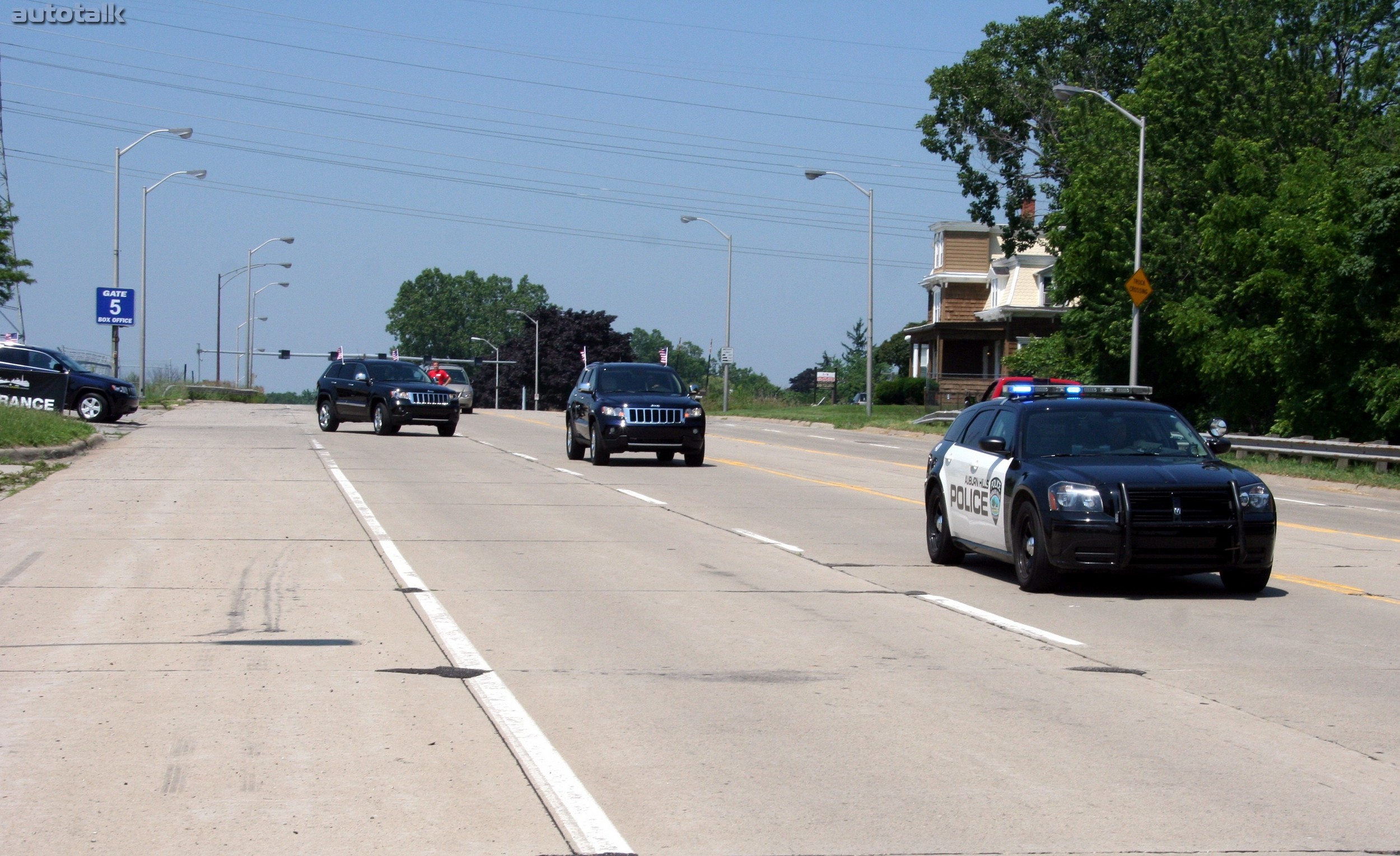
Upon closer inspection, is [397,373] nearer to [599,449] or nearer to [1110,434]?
[599,449]

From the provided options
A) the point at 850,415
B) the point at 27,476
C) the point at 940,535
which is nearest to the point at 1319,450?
the point at 940,535

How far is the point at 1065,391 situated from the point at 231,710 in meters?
7.70

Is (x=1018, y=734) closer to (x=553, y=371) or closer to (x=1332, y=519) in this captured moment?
(x=1332, y=519)

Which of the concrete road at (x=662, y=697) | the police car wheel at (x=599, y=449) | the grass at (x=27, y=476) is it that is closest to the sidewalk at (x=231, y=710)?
the concrete road at (x=662, y=697)

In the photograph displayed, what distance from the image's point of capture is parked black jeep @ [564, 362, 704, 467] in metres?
25.2

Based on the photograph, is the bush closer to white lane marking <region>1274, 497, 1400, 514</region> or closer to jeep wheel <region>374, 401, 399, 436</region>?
jeep wheel <region>374, 401, 399, 436</region>

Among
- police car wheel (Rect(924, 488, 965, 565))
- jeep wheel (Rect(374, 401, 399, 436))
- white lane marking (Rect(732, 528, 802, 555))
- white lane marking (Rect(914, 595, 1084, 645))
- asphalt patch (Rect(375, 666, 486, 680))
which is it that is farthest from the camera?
jeep wheel (Rect(374, 401, 399, 436))

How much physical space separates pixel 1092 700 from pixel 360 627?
14.7ft

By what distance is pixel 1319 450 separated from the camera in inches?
1156

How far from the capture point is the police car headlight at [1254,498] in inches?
424

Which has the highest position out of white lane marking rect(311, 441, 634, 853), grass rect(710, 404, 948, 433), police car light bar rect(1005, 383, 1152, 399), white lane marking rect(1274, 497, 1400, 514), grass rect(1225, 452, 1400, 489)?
police car light bar rect(1005, 383, 1152, 399)

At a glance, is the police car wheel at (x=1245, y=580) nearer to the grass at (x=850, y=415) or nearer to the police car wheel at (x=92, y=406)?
the police car wheel at (x=92, y=406)

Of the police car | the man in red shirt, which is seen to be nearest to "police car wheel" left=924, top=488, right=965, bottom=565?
the police car

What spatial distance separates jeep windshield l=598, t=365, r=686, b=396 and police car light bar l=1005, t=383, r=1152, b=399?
44.9 feet
